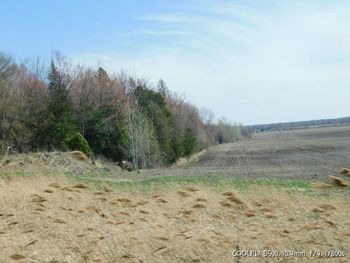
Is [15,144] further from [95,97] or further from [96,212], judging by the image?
[96,212]

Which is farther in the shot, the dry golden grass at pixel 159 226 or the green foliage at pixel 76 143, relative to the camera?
the green foliage at pixel 76 143

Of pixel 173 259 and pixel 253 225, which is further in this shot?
pixel 253 225

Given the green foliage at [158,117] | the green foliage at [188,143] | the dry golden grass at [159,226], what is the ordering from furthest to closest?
the green foliage at [188,143] → the green foliage at [158,117] → the dry golden grass at [159,226]

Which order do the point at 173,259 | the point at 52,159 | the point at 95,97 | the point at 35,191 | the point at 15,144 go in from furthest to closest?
1. the point at 95,97
2. the point at 15,144
3. the point at 52,159
4. the point at 35,191
5. the point at 173,259

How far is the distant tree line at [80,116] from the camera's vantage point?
46062 millimetres

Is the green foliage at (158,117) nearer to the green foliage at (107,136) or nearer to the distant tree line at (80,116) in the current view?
the distant tree line at (80,116)

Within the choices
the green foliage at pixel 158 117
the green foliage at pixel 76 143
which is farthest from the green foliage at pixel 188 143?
the green foliage at pixel 76 143

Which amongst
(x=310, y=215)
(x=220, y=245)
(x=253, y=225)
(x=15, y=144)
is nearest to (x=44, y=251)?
(x=220, y=245)

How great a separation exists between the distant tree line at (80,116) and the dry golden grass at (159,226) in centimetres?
2852

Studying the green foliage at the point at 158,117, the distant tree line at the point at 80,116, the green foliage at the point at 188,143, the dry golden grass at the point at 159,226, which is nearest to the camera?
the dry golden grass at the point at 159,226

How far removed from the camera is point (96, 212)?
10234 mm

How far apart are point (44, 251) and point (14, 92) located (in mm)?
43349

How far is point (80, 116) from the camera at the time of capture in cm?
5372

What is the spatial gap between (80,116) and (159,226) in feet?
151
